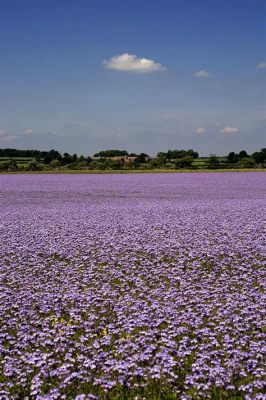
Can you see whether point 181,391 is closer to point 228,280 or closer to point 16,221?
point 228,280

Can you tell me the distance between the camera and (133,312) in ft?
20.2

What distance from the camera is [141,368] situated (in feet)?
14.4

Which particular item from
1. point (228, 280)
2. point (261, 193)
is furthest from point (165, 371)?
point (261, 193)

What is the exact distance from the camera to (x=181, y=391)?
431 centimetres

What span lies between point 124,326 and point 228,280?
2.86 meters

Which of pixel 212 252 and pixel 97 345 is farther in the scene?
pixel 212 252

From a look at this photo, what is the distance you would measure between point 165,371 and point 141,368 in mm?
242

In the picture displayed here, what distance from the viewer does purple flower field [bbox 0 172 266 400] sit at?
4367 mm

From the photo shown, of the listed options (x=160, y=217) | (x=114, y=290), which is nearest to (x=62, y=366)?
(x=114, y=290)

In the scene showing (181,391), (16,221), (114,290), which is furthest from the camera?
(16,221)

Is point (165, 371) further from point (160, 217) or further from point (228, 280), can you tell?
point (160, 217)

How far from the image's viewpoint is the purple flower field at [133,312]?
4367 millimetres

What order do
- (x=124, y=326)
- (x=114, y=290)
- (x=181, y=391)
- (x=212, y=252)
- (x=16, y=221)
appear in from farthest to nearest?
(x=16, y=221) → (x=212, y=252) → (x=114, y=290) → (x=124, y=326) → (x=181, y=391)

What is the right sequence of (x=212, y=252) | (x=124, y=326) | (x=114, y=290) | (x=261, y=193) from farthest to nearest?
(x=261, y=193), (x=212, y=252), (x=114, y=290), (x=124, y=326)
